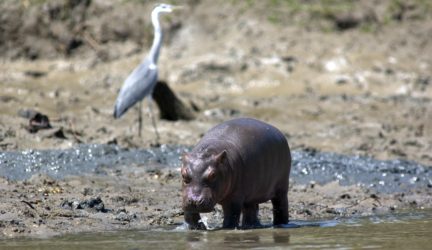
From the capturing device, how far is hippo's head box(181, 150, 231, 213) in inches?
325

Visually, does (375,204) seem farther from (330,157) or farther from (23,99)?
(23,99)

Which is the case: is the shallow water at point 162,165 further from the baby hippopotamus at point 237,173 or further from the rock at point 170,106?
the baby hippopotamus at point 237,173

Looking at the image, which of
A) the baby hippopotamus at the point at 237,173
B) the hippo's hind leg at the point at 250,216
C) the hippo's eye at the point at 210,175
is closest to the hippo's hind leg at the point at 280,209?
the baby hippopotamus at the point at 237,173

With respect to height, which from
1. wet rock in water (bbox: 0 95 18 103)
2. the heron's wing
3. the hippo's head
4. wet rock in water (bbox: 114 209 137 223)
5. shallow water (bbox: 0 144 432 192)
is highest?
the hippo's head

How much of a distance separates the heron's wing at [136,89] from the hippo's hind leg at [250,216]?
6197 millimetres

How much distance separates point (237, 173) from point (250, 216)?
0.58m

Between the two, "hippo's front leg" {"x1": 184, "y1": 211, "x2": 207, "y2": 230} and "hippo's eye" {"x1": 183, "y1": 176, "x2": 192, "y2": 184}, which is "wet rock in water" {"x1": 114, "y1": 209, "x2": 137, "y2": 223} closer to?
"hippo's front leg" {"x1": 184, "y1": 211, "x2": 207, "y2": 230}

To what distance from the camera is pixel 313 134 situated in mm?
15414

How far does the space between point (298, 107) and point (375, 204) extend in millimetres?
6238

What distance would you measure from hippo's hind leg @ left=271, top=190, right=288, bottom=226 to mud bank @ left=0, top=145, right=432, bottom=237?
54 cm

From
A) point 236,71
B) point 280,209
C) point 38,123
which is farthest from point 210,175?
point 236,71

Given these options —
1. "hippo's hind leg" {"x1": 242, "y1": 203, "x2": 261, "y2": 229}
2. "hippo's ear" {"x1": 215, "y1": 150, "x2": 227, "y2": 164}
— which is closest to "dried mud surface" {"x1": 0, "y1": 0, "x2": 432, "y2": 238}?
"hippo's hind leg" {"x1": 242, "y1": 203, "x2": 261, "y2": 229}

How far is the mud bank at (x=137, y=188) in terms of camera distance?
9266mm

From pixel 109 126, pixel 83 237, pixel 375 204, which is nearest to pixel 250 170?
pixel 83 237
